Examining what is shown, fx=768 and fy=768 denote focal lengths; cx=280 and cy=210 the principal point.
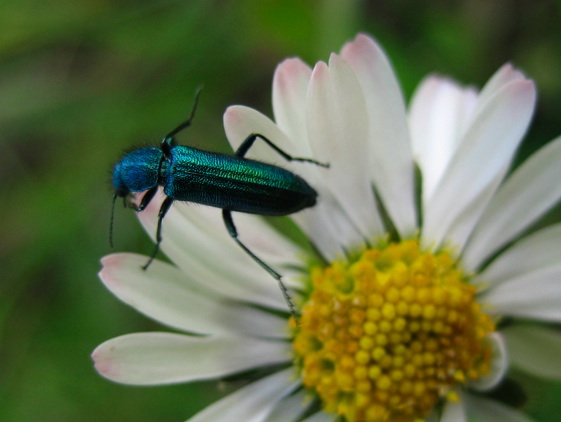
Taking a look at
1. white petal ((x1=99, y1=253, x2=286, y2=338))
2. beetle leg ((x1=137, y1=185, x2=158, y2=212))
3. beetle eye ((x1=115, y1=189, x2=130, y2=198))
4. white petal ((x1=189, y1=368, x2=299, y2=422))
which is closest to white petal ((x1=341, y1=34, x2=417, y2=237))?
white petal ((x1=99, y1=253, x2=286, y2=338))

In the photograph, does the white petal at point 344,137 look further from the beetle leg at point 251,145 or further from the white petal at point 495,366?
the white petal at point 495,366

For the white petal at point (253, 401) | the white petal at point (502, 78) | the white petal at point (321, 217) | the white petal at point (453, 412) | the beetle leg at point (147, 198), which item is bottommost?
the white petal at point (453, 412)

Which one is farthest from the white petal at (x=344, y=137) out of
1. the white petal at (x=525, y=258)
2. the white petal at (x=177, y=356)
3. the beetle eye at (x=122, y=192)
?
the beetle eye at (x=122, y=192)

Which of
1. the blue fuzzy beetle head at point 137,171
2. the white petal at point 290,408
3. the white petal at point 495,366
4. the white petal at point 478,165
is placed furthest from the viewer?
the blue fuzzy beetle head at point 137,171

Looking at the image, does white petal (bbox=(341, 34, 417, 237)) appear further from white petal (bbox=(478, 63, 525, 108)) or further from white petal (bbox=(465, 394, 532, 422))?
white petal (bbox=(465, 394, 532, 422))

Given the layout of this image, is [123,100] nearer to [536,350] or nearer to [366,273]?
[366,273]

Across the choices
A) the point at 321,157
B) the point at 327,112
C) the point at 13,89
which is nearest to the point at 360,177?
the point at 321,157
